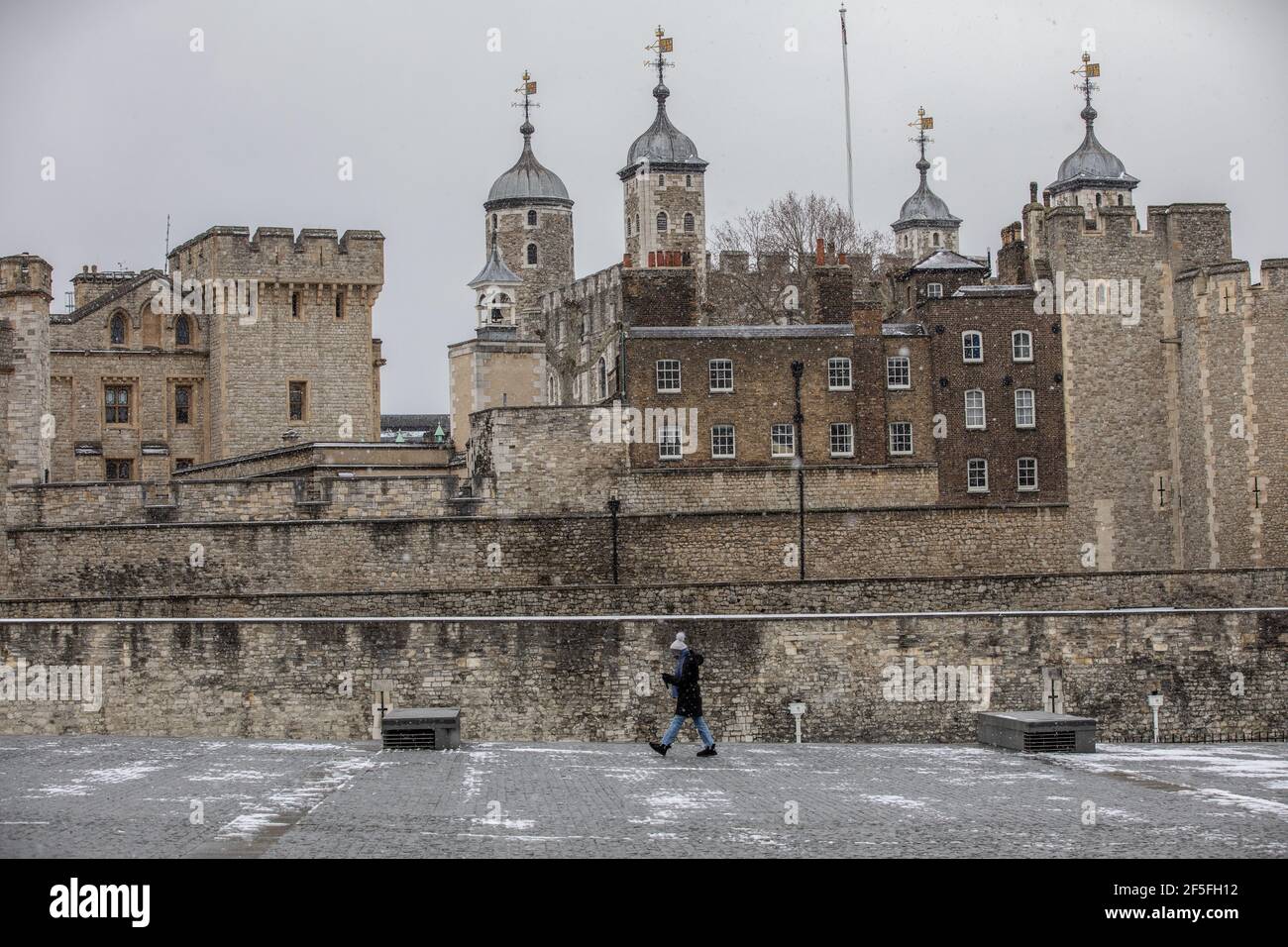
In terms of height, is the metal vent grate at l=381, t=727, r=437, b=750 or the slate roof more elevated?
the slate roof

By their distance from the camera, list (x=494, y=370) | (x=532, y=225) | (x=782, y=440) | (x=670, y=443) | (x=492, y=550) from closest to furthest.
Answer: (x=492, y=550) → (x=670, y=443) → (x=782, y=440) → (x=494, y=370) → (x=532, y=225)

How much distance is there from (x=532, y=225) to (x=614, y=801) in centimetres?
7353

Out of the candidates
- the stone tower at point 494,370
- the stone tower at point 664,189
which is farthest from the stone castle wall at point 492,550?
the stone tower at point 664,189

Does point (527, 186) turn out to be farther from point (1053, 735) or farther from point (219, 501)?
point (1053, 735)

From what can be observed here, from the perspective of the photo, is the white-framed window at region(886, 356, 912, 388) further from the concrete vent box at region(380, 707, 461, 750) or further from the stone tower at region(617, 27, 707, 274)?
the stone tower at region(617, 27, 707, 274)

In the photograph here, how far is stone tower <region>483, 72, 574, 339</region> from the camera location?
90.7 metres

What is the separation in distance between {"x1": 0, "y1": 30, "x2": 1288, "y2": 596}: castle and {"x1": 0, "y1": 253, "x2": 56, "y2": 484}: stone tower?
2.7 inches

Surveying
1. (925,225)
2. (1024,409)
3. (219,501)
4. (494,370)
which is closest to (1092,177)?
(925,225)

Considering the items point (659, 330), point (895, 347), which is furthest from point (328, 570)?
point (895, 347)

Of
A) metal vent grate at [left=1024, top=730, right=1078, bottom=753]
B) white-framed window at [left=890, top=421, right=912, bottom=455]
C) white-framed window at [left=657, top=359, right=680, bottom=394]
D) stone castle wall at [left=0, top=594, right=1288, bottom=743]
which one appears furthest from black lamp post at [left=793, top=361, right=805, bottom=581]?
metal vent grate at [left=1024, top=730, right=1078, bottom=753]

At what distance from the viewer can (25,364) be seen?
4141 centimetres
